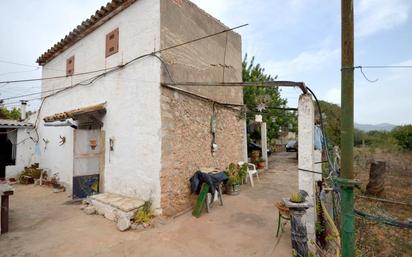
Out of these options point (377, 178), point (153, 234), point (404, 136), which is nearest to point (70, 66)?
point (153, 234)

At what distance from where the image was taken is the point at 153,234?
533cm

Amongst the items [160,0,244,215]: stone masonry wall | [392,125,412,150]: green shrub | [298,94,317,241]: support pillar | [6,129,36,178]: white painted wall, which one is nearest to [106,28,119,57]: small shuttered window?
[160,0,244,215]: stone masonry wall

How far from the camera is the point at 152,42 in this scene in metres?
6.54

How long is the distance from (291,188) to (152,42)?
7.48 m

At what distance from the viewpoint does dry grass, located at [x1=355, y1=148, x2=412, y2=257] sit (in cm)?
568

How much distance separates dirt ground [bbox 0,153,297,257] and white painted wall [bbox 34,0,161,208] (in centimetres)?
111

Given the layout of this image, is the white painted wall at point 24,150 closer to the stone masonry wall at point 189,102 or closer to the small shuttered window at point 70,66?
the small shuttered window at point 70,66

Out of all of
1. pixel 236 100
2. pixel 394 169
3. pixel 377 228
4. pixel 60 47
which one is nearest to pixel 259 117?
pixel 236 100

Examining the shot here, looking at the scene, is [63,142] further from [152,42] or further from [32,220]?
[152,42]

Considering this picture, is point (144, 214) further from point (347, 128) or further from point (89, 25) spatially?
point (89, 25)

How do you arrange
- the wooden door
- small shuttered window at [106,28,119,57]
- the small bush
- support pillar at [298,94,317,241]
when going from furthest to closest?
the wooden door
small shuttered window at [106,28,119,57]
the small bush
support pillar at [298,94,317,241]

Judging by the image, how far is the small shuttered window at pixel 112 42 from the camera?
761 cm

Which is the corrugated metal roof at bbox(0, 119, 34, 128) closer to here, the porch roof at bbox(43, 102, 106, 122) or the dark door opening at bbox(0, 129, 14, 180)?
the dark door opening at bbox(0, 129, 14, 180)

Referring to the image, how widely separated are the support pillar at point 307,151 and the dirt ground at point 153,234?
0.77 m
